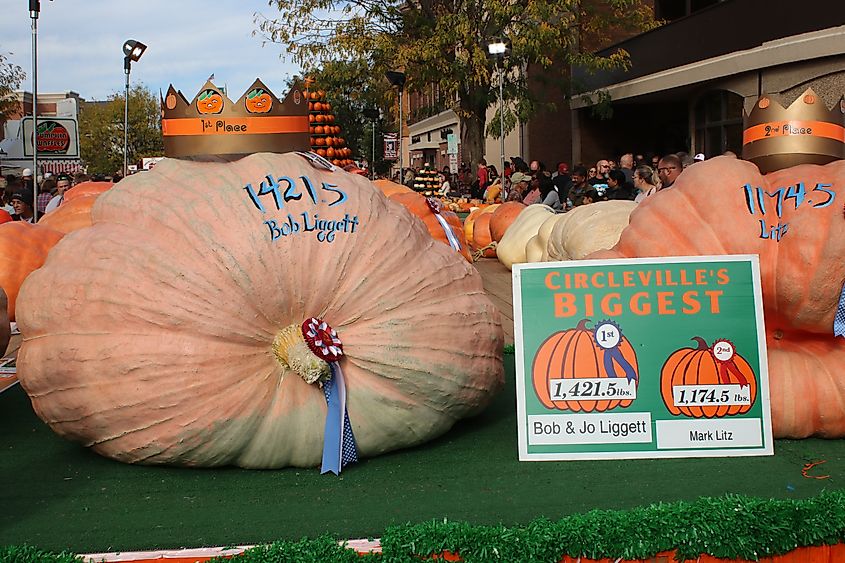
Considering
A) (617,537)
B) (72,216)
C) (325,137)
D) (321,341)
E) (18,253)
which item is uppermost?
(325,137)

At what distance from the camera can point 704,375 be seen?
10.3 ft

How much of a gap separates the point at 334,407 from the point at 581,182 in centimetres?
900

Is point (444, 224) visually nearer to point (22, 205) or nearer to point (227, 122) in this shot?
point (227, 122)

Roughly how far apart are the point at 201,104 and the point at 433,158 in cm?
4580

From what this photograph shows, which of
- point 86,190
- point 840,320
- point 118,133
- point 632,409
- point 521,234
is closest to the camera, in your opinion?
point 632,409

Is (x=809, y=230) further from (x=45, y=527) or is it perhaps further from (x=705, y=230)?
(x=45, y=527)

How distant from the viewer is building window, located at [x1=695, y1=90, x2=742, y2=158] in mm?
17484

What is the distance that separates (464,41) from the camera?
1991 cm

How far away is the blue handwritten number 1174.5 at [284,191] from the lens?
3.12m

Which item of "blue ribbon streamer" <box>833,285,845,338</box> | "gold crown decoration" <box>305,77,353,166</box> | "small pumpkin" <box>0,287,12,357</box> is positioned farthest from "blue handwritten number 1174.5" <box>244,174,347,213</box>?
"gold crown decoration" <box>305,77,353,166</box>

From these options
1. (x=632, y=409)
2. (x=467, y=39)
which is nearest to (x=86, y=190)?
(x=632, y=409)

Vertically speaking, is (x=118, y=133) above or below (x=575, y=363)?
above

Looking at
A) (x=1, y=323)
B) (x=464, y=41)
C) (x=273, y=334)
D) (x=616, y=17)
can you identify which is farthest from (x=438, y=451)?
(x=616, y=17)

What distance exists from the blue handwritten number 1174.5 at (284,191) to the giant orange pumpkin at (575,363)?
37.8 inches
